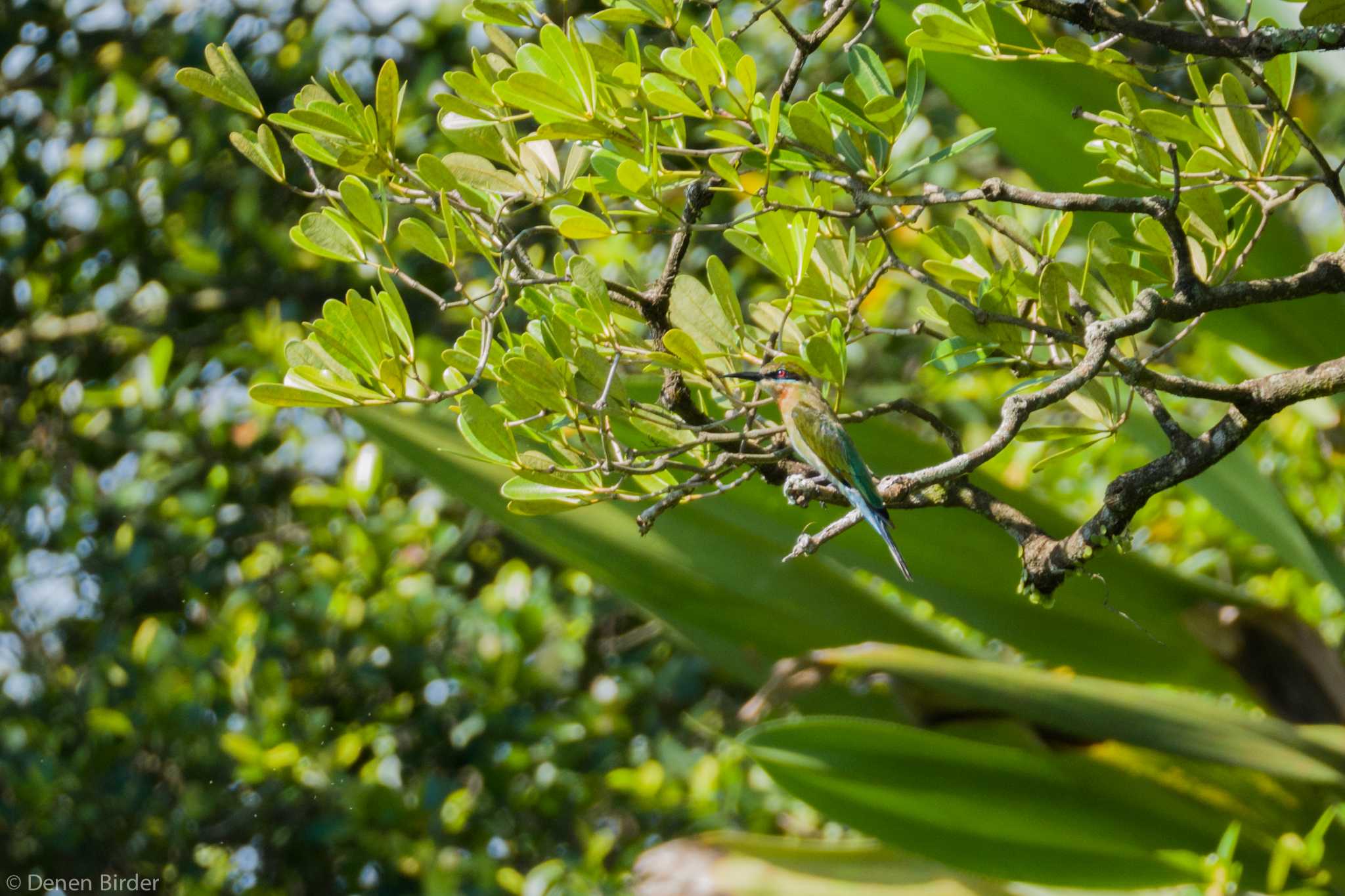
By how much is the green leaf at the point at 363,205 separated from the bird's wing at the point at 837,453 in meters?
0.42

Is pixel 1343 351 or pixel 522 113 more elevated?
A: pixel 522 113

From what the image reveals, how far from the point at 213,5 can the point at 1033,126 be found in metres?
3.49

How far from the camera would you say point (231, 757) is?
12.3 ft

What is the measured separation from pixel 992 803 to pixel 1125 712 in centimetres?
26

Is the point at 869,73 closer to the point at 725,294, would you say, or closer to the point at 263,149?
the point at 725,294


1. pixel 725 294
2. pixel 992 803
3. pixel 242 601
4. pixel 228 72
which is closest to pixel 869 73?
pixel 725 294

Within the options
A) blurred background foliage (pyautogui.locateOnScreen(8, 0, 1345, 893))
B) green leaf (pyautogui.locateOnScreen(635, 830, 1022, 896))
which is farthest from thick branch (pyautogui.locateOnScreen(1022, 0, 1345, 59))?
blurred background foliage (pyautogui.locateOnScreen(8, 0, 1345, 893))

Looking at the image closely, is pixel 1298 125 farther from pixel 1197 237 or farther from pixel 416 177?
pixel 416 177

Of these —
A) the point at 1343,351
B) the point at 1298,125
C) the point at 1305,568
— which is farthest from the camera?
the point at 1305,568

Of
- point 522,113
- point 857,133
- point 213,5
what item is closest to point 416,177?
point 522,113

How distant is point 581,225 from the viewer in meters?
1.07

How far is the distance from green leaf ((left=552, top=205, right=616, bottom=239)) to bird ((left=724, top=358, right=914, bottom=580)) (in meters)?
0.18

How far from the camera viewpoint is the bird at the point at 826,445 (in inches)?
45.7

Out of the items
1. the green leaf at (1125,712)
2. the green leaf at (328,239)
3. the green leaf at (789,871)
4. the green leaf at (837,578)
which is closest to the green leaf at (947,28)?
the green leaf at (328,239)
